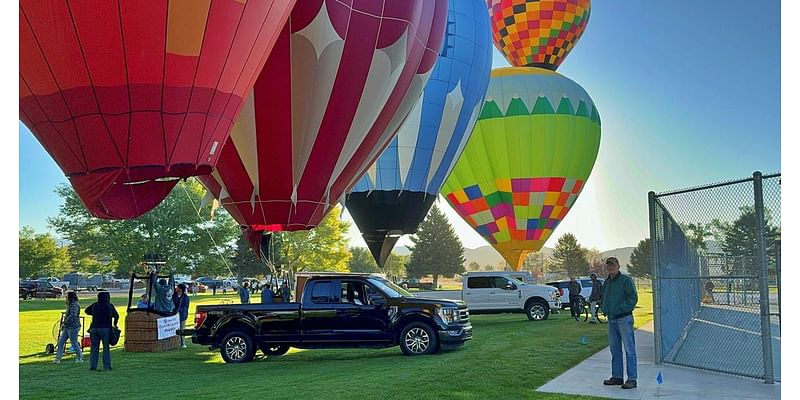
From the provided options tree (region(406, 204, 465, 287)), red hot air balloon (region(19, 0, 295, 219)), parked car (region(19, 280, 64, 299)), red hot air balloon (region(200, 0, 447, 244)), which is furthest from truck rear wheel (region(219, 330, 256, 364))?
tree (region(406, 204, 465, 287))

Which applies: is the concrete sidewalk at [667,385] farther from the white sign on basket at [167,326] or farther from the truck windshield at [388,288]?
the white sign on basket at [167,326]

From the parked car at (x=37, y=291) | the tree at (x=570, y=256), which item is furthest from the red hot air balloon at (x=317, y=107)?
the tree at (x=570, y=256)

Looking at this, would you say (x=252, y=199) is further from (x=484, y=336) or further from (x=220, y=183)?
(x=484, y=336)

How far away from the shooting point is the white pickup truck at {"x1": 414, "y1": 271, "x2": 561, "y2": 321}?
65.4 feet

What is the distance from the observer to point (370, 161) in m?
14.6

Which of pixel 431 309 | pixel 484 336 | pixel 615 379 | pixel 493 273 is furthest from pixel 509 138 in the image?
pixel 615 379

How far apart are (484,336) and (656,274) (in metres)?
5.75

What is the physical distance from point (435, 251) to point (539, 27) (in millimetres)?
45851

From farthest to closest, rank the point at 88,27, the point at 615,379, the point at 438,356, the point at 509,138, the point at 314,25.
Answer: the point at 509,138, the point at 438,356, the point at 314,25, the point at 615,379, the point at 88,27

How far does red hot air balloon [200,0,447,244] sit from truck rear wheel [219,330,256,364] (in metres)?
2.10

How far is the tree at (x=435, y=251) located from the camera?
7450 cm

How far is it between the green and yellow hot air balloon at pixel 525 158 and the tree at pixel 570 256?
61.8 m

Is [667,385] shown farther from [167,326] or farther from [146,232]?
[146,232]

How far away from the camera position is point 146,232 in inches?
1838
